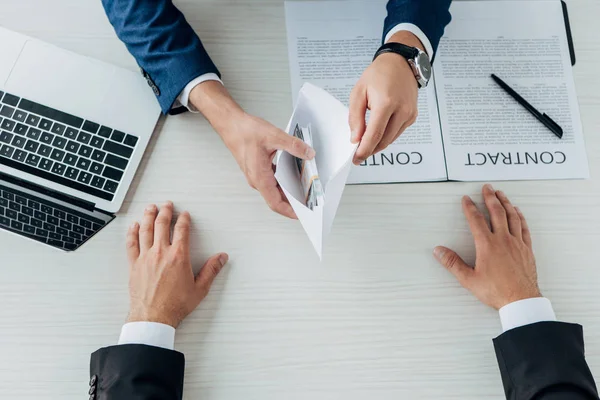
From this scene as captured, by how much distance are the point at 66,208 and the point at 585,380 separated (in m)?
0.83

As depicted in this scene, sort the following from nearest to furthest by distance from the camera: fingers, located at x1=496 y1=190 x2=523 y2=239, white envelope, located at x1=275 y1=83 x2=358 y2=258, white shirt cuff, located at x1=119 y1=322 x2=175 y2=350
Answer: white envelope, located at x1=275 y1=83 x2=358 y2=258 → white shirt cuff, located at x1=119 y1=322 x2=175 y2=350 → fingers, located at x1=496 y1=190 x2=523 y2=239

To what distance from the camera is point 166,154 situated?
0.95m

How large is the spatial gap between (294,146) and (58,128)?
41 cm

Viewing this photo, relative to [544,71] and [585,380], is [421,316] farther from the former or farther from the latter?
[544,71]

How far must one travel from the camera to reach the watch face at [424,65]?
35.3 inches

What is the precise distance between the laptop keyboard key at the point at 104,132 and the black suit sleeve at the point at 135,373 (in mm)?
332

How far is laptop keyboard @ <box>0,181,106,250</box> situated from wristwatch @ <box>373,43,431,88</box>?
1.75 feet

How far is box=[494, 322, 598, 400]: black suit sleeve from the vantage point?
0.84m

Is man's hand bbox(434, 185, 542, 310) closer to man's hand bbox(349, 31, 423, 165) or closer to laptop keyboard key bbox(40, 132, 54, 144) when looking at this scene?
man's hand bbox(349, 31, 423, 165)

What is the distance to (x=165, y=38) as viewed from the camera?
926 mm

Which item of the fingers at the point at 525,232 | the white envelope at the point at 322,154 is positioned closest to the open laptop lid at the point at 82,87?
the white envelope at the point at 322,154

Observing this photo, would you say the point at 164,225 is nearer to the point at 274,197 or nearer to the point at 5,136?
the point at 274,197

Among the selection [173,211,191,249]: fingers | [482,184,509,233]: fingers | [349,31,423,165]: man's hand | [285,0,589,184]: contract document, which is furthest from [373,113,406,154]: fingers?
[173,211,191,249]: fingers

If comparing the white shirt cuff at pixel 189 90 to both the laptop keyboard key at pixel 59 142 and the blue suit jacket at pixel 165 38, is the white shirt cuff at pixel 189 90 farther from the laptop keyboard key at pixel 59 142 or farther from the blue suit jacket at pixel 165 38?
the laptop keyboard key at pixel 59 142
